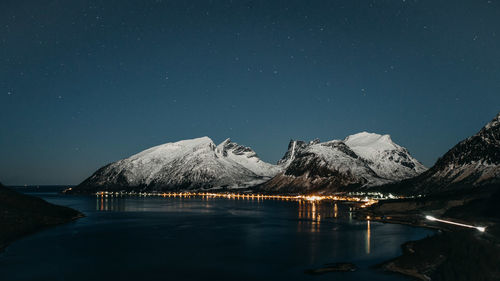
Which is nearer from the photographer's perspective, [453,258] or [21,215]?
[453,258]

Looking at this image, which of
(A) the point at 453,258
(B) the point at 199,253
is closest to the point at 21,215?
(B) the point at 199,253

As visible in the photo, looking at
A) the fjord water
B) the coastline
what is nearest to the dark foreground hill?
the fjord water

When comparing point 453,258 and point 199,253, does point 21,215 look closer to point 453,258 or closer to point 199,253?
point 199,253

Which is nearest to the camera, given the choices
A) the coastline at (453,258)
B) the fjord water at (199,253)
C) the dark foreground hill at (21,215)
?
the coastline at (453,258)

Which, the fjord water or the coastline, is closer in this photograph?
the coastline

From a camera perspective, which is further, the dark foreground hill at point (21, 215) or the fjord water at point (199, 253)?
the dark foreground hill at point (21, 215)

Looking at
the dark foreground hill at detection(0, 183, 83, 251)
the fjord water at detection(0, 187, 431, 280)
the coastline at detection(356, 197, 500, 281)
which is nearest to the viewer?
the coastline at detection(356, 197, 500, 281)

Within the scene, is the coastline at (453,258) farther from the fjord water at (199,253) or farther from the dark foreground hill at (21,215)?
the dark foreground hill at (21,215)

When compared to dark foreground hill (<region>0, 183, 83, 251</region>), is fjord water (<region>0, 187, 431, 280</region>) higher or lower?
lower

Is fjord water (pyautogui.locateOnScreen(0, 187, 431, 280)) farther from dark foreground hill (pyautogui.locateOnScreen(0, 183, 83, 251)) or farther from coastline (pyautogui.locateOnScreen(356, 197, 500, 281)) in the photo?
coastline (pyautogui.locateOnScreen(356, 197, 500, 281))

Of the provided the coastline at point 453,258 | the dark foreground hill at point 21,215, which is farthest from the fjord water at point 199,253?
the coastline at point 453,258
